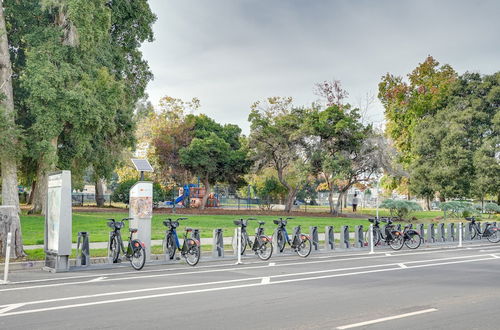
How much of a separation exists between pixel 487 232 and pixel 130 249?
16877mm

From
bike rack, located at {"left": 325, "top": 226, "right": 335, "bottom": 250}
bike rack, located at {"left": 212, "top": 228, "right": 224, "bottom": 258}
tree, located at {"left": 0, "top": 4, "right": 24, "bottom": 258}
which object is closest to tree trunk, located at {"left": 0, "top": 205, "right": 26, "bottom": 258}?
tree, located at {"left": 0, "top": 4, "right": 24, "bottom": 258}

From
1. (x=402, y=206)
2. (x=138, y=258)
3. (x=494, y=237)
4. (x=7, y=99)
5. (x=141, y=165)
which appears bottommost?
(x=494, y=237)

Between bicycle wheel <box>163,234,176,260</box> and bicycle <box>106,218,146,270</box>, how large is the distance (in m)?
1.29

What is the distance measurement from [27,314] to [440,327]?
222 inches

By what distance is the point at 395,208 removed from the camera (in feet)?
113

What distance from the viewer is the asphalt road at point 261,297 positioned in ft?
22.5

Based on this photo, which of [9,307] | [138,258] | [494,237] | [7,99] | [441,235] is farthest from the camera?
[494,237]

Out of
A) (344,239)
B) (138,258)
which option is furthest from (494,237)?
(138,258)

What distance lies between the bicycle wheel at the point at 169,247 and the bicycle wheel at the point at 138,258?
167cm

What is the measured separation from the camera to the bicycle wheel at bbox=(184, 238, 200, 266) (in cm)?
1317

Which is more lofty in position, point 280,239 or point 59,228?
point 59,228

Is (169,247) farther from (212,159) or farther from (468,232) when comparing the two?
(212,159)

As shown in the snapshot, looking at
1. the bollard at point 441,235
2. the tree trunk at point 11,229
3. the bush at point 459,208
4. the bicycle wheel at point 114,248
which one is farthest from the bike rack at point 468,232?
the tree trunk at point 11,229

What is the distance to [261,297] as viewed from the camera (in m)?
8.64
